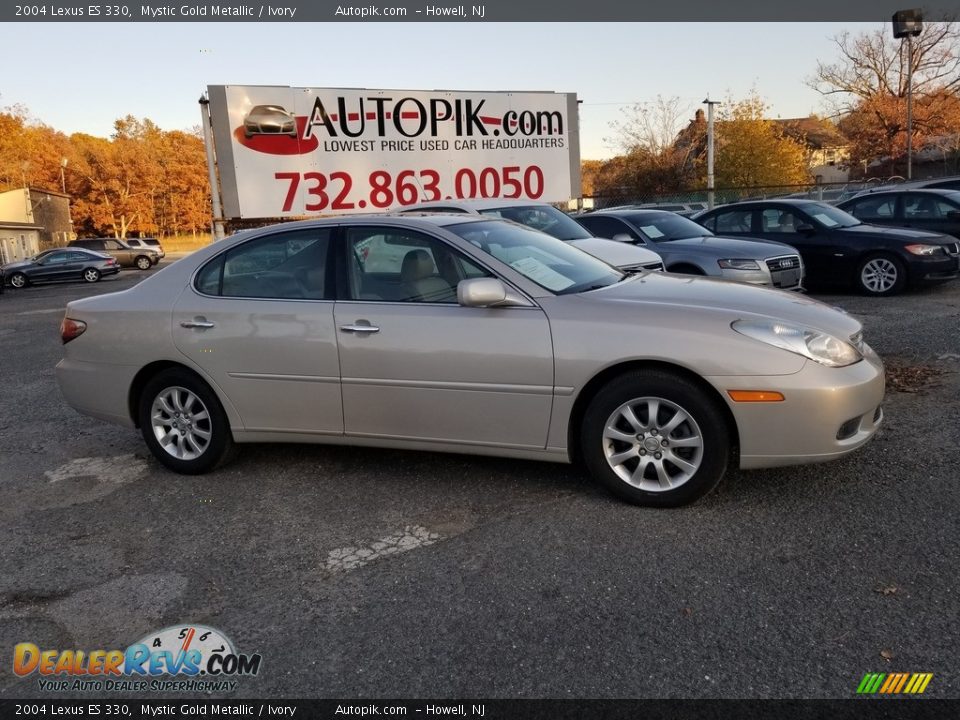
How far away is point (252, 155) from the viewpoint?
1306 centimetres

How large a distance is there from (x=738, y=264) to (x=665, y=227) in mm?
1485

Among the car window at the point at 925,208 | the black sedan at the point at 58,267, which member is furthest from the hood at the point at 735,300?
the black sedan at the point at 58,267

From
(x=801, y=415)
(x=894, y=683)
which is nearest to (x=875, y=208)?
(x=801, y=415)

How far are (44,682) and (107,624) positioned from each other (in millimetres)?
397

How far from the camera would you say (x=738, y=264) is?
374 inches

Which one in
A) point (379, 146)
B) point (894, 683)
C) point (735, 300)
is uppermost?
point (379, 146)

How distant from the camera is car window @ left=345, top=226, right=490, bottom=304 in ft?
14.5

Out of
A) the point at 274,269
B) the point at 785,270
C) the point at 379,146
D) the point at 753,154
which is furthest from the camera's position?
the point at 753,154

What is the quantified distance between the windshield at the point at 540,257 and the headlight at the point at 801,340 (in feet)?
3.19

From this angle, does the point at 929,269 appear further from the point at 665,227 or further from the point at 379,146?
the point at 379,146

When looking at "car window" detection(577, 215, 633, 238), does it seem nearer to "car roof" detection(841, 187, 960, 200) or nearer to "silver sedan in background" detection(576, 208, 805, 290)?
"silver sedan in background" detection(576, 208, 805, 290)

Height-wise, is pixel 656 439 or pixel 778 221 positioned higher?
pixel 778 221

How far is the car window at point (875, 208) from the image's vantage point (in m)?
13.4

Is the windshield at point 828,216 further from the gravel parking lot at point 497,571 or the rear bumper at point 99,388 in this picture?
the rear bumper at point 99,388
